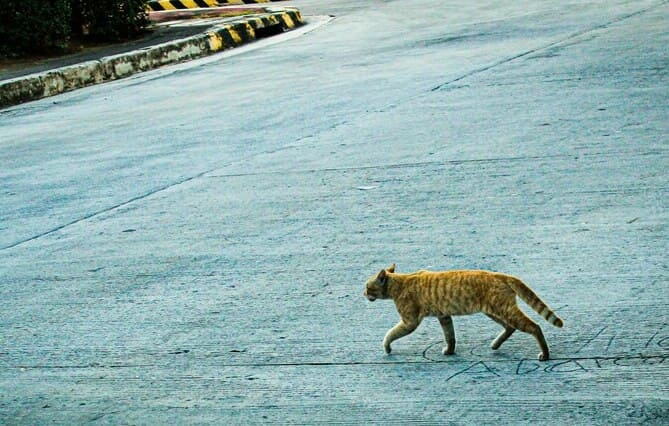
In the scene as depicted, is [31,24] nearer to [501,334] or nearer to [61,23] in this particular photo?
[61,23]

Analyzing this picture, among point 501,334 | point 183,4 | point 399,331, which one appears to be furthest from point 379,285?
point 183,4

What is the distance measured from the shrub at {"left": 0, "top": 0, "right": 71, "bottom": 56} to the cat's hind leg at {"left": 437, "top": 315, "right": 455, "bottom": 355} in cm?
1393

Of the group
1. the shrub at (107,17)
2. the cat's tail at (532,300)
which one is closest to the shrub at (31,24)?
the shrub at (107,17)

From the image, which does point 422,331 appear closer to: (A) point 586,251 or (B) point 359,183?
(A) point 586,251

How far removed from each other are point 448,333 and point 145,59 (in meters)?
13.1

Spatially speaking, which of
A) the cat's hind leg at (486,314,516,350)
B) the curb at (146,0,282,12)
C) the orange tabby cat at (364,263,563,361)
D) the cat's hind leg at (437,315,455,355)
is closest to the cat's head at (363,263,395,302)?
the orange tabby cat at (364,263,563,361)

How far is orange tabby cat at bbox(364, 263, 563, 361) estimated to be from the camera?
4230 millimetres

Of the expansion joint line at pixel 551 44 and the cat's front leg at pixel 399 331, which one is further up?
the cat's front leg at pixel 399 331

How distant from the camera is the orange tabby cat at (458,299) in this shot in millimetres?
4230

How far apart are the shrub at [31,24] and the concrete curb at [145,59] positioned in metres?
1.36

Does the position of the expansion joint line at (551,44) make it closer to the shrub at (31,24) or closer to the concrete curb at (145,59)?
the concrete curb at (145,59)

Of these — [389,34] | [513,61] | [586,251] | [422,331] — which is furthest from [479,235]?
[389,34]

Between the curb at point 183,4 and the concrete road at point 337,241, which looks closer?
the concrete road at point 337,241

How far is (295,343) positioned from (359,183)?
3.04m
